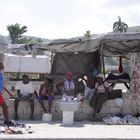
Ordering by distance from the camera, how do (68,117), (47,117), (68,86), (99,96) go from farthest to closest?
(68,86) < (99,96) < (47,117) < (68,117)

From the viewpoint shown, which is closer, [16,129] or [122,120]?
[16,129]

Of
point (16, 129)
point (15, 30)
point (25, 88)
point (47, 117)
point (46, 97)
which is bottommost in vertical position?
point (16, 129)

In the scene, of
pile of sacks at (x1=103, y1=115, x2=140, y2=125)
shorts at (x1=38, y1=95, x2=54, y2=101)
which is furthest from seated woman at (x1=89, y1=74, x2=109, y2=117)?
shorts at (x1=38, y1=95, x2=54, y2=101)

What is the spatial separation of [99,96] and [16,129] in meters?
3.54

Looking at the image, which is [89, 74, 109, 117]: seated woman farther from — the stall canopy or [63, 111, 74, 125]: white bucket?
the stall canopy

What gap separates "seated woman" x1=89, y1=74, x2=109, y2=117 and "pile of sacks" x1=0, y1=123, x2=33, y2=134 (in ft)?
8.84

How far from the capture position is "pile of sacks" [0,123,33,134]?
1138 centimetres

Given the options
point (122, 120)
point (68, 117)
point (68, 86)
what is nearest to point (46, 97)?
point (68, 86)

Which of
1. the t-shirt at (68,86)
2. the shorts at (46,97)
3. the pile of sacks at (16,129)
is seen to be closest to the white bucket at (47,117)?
the shorts at (46,97)

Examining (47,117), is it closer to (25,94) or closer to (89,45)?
(25,94)

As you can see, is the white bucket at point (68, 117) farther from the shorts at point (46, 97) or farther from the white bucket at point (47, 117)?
the shorts at point (46, 97)

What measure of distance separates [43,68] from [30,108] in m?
17.8

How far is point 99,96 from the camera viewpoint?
14.3 metres

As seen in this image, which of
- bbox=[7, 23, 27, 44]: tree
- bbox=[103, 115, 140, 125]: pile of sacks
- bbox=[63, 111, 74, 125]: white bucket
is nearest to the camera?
bbox=[63, 111, 74, 125]: white bucket
